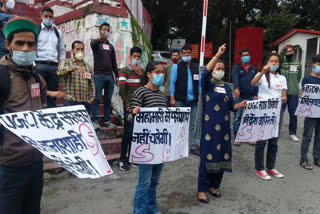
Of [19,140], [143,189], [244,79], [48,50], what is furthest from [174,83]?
[19,140]

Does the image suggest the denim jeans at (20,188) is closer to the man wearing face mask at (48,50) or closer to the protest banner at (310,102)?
the man wearing face mask at (48,50)

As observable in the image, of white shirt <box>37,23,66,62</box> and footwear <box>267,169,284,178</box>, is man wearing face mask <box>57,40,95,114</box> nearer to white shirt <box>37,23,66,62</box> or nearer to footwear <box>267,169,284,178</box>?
white shirt <box>37,23,66,62</box>

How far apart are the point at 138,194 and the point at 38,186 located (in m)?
1.03

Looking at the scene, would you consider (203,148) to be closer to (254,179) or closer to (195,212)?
(195,212)

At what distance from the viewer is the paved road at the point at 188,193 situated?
318 centimetres

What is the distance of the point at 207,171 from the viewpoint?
331cm

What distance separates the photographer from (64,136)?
76.4 inches

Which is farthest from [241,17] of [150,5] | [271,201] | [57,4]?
[271,201]

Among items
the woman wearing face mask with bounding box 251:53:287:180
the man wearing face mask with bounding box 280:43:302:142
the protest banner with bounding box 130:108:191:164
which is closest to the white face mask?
the protest banner with bounding box 130:108:191:164

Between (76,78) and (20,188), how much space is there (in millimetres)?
2783

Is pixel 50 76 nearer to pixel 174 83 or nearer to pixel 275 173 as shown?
pixel 174 83

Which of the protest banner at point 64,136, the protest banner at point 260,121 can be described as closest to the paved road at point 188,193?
the protest banner at point 260,121

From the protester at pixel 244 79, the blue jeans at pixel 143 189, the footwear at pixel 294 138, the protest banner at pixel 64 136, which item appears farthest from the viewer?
the footwear at pixel 294 138

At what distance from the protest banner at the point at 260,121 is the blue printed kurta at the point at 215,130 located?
567mm
